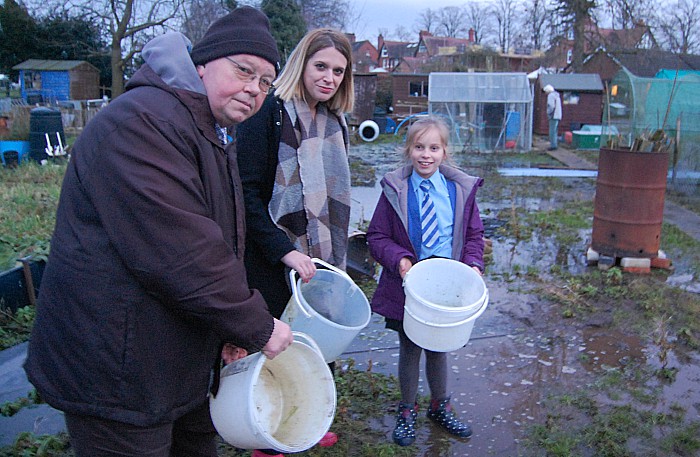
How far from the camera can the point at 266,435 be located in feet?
6.17

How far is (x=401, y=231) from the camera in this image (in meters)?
3.03

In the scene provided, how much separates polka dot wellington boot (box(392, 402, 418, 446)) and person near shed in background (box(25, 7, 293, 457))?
1.52 m

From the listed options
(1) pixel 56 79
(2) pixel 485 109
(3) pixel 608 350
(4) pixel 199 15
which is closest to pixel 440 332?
(3) pixel 608 350

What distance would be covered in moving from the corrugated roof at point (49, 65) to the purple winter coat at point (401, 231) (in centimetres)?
3271

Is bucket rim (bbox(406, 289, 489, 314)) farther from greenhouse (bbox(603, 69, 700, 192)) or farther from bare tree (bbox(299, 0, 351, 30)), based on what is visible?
bare tree (bbox(299, 0, 351, 30))

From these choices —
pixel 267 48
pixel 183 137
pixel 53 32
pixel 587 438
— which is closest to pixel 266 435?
pixel 183 137

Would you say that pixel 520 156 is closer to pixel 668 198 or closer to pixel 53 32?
pixel 668 198

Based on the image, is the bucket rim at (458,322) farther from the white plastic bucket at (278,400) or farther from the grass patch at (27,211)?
the grass patch at (27,211)

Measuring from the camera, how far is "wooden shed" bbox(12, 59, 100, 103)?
1245 inches

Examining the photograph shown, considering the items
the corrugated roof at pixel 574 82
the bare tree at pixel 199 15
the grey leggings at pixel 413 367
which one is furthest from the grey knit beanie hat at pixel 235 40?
the corrugated roof at pixel 574 82

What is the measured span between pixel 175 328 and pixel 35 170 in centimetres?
883

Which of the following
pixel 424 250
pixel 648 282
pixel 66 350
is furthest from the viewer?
pixel 648 282

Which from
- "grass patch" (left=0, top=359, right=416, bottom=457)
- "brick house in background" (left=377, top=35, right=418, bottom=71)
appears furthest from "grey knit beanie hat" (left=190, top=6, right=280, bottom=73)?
"brick house in background" (left=377, top=35, right=418, bottom=71)

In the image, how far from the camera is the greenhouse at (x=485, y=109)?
1831 cm
